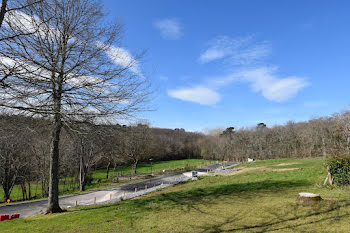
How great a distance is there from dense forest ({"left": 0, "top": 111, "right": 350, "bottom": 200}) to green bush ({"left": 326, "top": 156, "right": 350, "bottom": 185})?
5.82ft

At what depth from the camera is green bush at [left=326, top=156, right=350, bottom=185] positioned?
10141 millimetres

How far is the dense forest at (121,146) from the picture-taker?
833 cm

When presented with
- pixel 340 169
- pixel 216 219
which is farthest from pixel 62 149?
Result: pixel 340 169

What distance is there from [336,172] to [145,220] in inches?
381

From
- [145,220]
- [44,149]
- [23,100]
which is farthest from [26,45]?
[44,149]

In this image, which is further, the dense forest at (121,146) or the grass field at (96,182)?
the grass field at (96,182)

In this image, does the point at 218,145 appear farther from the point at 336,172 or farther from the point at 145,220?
the point at 145,220

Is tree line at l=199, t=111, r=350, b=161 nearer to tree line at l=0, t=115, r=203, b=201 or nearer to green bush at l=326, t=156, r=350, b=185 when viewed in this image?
green bush at l=326, t=156, r=350, b=185

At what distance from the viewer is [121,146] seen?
10.6 meters

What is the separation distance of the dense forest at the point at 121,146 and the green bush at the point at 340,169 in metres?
1.78

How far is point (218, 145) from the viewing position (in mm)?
64375

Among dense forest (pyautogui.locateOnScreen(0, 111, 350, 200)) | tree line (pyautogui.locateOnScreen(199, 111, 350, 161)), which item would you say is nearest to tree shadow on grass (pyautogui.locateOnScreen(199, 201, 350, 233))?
dense forest (pyautogui.locateOnScreen(0, 111, 350, 200))

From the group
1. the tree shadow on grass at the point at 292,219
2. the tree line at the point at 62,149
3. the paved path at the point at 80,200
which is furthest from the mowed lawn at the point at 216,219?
the paved path at the point at 80,200

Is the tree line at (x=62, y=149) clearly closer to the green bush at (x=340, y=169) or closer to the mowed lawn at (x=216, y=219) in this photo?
the mowed lawn at (x=216, y=219)
